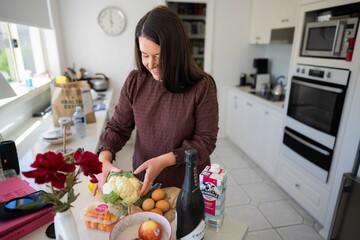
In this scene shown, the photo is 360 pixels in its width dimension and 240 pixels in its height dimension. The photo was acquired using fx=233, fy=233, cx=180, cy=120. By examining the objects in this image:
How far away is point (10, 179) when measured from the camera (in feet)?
3.19

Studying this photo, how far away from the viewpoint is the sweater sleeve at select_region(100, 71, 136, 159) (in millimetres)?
1001

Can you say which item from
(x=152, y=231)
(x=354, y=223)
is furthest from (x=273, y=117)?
(x=152, y=231)

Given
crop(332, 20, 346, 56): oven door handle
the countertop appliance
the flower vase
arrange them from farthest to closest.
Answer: crop(332, 20, 346, 56): oven door handle < the countertop appliance < the flower vase

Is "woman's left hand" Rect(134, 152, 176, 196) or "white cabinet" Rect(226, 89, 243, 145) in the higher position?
"woman's left hand" Rect(134, 152, 176, 196)

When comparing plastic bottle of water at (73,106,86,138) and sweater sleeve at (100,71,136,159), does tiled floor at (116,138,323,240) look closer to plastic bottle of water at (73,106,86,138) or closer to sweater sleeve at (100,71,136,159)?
plastic bottle of water at (73,106,86,138)

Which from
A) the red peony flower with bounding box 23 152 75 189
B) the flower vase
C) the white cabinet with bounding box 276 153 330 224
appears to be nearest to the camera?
the red peony flower with bounding box 23 152 75 189

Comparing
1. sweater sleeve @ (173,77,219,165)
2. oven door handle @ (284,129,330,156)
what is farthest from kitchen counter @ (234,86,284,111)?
sweater sleeve @ (173,77,219,165)

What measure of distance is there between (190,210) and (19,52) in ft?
7.83

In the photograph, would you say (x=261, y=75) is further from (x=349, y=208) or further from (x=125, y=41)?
(x=349, y=208)

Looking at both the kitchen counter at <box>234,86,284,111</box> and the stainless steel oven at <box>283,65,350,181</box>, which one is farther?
the kitchen counter at <box>234,86,284,111</box>

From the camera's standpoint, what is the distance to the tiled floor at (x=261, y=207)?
1.87 metres

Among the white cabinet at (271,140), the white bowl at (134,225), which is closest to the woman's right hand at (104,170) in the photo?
the white bowl at (134,225)

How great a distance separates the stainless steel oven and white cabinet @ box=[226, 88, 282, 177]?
0.27m

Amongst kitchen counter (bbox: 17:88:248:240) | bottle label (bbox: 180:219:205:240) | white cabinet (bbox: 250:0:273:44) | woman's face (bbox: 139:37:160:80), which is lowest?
kitchen counter (bbox: 17:88:248:240)
